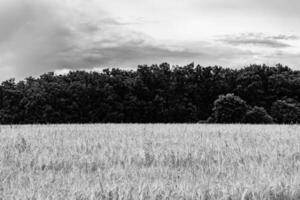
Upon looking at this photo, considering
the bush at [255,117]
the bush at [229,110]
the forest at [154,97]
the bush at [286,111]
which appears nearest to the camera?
the bush at [255,117]

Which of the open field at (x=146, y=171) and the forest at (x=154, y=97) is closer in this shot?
the open field at (x=146, y=171)

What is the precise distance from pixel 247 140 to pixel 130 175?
279 inches

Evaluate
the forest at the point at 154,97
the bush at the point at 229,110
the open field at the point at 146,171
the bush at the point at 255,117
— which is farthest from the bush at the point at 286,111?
the open field at the point at 146,171

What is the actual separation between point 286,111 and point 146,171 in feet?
172

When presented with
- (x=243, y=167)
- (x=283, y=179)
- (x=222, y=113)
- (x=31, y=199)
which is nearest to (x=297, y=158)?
(x=243, y=167)

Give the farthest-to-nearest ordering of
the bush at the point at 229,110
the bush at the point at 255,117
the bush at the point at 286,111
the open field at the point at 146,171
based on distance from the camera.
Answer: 1. the bush at the point at 286,111
2. the bush at the point at 229,110
3. the bush at the point at 255,117
4. the open field at the point at 146,171

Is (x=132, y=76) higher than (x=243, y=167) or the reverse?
higher

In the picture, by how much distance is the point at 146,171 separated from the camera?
7.77 metres

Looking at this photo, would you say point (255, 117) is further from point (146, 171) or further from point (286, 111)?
point (146, 171)

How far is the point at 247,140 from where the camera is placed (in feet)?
45.1

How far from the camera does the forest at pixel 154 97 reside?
58531 millimetres

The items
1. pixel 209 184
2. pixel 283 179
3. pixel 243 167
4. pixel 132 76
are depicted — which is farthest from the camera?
pixel 132 76

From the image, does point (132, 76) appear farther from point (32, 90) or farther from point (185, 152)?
point (185, 152)

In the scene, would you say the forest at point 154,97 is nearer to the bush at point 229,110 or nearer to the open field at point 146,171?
the bush at point 229,110
